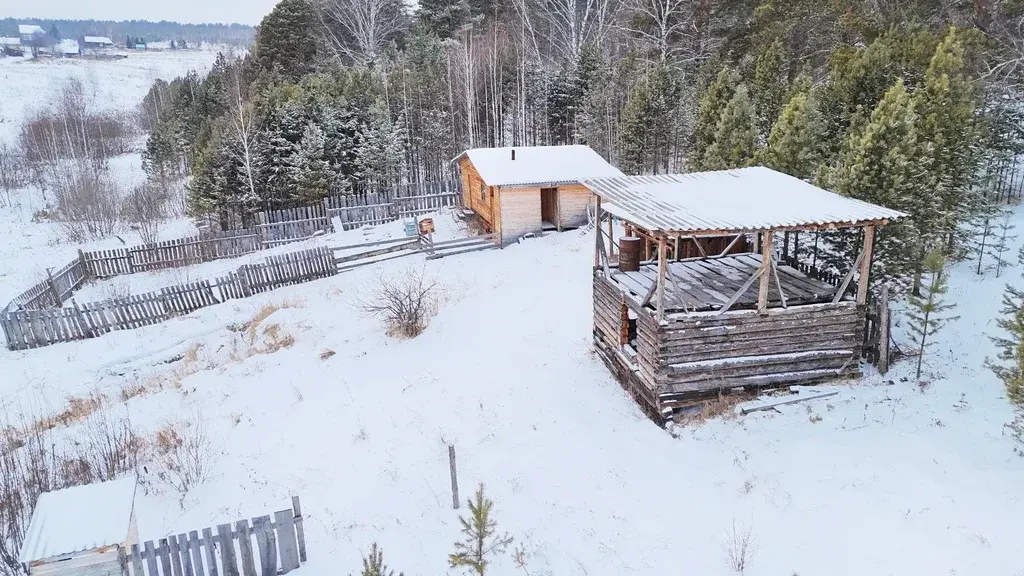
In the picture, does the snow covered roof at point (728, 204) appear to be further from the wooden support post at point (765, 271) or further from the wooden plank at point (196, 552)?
the wooden plank at point (196, 552)

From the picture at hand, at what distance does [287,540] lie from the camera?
7.31 m

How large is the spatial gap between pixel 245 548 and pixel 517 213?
17.1 m

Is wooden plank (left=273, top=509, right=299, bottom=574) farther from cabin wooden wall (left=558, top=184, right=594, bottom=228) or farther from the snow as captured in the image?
the snow

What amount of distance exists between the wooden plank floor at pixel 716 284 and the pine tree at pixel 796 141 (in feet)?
15.6

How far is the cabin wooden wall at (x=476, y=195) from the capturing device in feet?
77.0

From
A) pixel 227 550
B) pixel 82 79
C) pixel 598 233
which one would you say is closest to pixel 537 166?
pixel 598 233

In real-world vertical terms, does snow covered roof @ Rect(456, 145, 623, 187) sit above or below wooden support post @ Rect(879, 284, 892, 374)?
above

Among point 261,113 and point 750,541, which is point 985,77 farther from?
point 261,113

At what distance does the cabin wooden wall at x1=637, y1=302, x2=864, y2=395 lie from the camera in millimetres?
9695

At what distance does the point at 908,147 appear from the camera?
1151 centimetres

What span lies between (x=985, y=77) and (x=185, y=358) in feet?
86.0

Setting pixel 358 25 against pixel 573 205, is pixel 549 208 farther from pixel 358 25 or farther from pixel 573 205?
pixel 358 25

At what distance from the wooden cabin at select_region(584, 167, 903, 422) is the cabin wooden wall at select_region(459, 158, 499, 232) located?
1238 cm

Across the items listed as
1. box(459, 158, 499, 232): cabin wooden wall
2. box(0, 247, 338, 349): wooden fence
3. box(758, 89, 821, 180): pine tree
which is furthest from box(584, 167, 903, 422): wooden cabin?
box(0, 247, 338, 349): wooden fence
